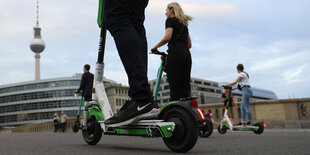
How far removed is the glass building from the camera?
9721 centimetres

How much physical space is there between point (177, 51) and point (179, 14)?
61cm

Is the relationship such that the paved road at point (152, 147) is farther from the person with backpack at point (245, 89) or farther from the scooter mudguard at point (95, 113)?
the person with backpack at point (245, 89)

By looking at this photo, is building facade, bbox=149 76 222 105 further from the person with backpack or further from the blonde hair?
the blonde hair

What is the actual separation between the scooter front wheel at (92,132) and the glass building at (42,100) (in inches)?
3771

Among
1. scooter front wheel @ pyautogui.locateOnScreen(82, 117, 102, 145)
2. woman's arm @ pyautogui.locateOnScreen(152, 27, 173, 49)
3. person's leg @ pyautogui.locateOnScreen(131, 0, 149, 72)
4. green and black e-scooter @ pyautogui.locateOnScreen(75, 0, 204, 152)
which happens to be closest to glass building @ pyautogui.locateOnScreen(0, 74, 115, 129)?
woman's arm @ pyautogui.locateOnScreen(152, 27, 173, 49)

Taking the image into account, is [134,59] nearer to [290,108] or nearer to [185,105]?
[185,105]

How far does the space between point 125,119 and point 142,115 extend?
19 centimetres

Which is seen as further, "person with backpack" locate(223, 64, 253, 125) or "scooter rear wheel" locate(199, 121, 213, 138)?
"person with backpack" locate(223, 64, 253, 125)

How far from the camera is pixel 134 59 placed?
8.88ft

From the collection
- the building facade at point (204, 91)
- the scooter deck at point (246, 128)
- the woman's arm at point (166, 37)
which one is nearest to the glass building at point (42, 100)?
the building facade at point (204, 91)

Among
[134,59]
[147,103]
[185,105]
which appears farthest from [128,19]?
[185,105]

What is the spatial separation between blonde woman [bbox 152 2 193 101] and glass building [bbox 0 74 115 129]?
95344mm

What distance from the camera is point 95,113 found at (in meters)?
3.45

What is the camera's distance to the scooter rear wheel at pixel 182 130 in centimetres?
238
